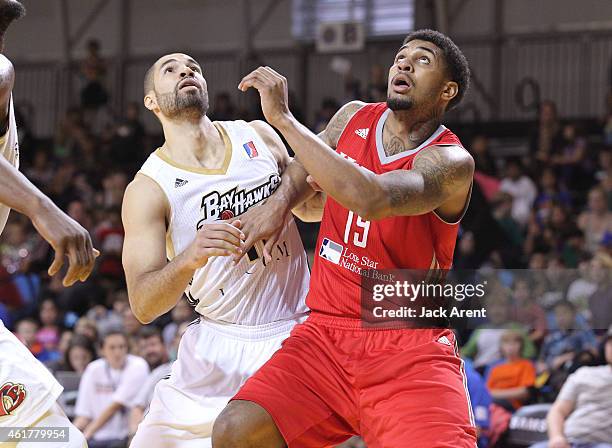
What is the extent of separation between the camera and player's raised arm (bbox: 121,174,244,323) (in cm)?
430

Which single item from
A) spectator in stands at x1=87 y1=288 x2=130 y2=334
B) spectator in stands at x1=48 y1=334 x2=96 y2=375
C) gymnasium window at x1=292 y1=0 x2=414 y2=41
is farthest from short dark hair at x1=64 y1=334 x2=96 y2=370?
gymnasium window at x1=292 y1=0 x2=414 y2=41

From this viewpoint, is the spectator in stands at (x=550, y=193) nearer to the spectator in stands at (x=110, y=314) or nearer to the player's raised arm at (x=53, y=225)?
the spectator in stands at (x=110, y=314)

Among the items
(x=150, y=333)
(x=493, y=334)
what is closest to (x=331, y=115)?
(x=150, y=333)

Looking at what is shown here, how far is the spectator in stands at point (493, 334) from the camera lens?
29.4ft

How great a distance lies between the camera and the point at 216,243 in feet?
14.0

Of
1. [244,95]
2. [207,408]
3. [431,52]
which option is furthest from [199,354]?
[244,95]

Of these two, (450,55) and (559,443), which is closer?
(450,55)

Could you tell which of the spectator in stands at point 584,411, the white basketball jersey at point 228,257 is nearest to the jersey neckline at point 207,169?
the white basketball jersey at point 228,257

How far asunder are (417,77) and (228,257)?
49.5 inches

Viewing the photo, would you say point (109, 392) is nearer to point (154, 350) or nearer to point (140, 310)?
point (154, 350)

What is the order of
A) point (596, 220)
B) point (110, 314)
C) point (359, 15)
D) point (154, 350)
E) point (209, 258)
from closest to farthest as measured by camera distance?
point (209, 258) → point (154, 350) → point (596, 220) → point (110, 314) → point (359, 15)

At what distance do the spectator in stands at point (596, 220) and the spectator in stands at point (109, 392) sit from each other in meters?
4.99

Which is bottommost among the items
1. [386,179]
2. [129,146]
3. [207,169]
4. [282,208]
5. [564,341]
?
[564,341]

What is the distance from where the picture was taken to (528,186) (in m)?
12.6
